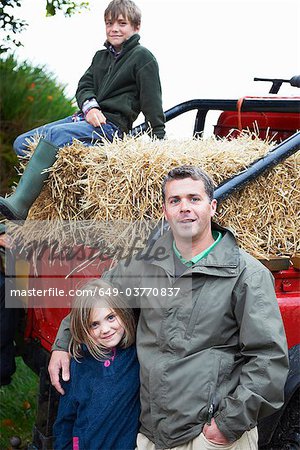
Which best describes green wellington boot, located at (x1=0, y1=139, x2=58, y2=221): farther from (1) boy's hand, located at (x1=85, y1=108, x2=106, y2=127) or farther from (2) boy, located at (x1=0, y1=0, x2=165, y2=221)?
(1) boy's hand, located at (x1=85, y1=108, x2=106, y2=127)

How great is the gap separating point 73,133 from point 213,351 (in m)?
1.39

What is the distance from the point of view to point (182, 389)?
239 centimetres

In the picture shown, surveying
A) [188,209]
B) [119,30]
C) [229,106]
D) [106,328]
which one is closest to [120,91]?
[119,30]

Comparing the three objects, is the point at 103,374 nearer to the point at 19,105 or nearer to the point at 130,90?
the point at 130,90

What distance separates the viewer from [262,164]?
303cm

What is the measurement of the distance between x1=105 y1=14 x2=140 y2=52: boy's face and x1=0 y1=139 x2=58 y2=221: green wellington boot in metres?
0.76

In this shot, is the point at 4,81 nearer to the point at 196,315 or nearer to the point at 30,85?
the point at 30,85

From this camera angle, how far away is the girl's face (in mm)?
2635

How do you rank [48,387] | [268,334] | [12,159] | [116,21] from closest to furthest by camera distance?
1. [268,334]
2. [48,387]
3. [116,21]
4. [12,159]

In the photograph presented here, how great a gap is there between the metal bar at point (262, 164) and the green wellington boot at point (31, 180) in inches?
31.8

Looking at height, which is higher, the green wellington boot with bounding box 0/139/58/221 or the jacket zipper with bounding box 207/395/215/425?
the green wellington boot with bounding box 0/139/58/221

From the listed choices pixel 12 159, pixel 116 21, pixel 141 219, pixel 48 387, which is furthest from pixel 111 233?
pixel 12 159

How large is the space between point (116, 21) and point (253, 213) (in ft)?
4.12

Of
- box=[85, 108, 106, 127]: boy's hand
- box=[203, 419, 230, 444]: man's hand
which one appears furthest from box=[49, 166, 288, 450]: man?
box=[85, 108, 106, 127]: boy's hand
